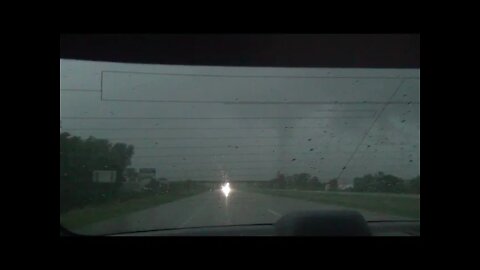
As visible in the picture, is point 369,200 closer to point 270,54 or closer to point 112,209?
point 270,54

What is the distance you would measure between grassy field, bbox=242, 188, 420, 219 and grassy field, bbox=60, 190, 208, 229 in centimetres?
68

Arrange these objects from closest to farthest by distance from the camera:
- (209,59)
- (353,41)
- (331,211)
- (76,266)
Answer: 1. (76,266)
2. (331,211)
3. (353,41)
4. (209,59)

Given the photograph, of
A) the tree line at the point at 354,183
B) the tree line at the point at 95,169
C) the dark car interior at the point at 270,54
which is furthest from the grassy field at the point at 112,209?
the tree line at the point at 354,183

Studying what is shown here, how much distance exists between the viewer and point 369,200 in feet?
17.3

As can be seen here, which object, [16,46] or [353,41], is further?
[353,41]

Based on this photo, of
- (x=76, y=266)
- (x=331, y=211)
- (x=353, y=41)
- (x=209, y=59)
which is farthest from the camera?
(x=209, y=59)

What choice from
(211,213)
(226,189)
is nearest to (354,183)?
(226,189)

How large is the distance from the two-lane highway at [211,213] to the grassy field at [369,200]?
0.20ft

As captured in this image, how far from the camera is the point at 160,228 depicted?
17.1 feet

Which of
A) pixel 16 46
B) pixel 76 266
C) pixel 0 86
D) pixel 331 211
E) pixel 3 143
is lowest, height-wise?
pixel 76 266

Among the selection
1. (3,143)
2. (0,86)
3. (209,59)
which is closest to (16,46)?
(0,86)
